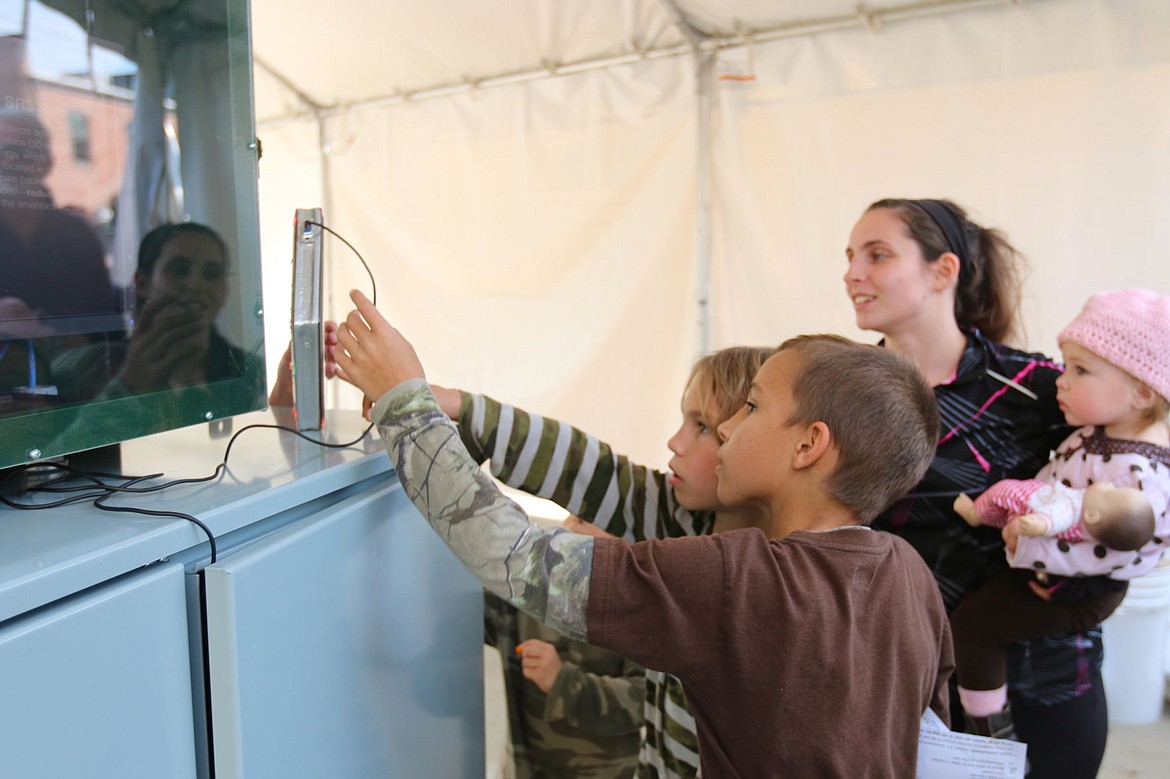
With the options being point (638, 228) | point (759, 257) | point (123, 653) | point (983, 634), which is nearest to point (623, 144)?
point (638, 228)

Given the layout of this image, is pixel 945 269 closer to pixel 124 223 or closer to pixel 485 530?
pixel 485 530

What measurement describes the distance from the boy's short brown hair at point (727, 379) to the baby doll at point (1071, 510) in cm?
46

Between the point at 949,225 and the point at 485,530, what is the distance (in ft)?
3.64

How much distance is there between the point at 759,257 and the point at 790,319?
22 cm

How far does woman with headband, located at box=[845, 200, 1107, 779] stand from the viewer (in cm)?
128

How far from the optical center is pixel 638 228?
259 centimetres

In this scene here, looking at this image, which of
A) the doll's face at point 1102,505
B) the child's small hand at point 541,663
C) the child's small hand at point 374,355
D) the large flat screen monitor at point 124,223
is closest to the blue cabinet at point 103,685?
the large flat screen monitor at point 124,223

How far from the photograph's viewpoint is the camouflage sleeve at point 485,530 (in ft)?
2.25

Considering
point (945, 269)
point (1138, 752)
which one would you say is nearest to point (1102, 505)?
point (945, 269)

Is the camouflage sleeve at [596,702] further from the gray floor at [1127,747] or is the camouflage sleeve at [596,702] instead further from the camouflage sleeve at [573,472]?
the gray floor at [1127,747]

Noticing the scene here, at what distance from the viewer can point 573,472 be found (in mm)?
1106

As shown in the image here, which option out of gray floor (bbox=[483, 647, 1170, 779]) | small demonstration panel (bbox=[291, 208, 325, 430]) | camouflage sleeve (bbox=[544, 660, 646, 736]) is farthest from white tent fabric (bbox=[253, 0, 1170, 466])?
small demonstration panel (bbox=[291, 208, 325, 430])

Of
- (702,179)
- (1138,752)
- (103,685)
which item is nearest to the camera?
(103,685)

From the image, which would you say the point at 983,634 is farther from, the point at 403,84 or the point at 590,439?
the point at 403,84
